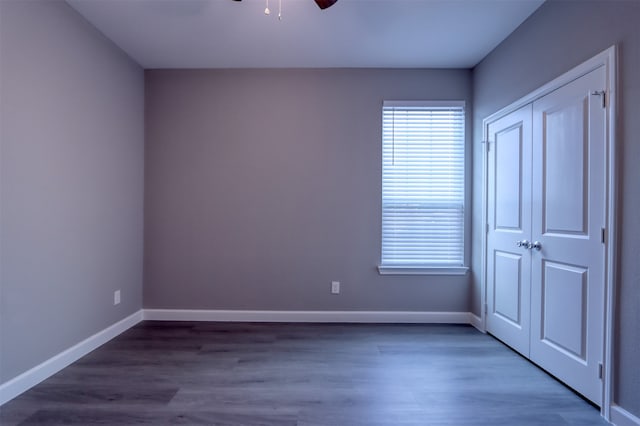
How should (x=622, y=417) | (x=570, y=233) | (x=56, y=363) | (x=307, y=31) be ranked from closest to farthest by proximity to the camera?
(x=622, y=417)
(x=570, y=233)
(x=56, y=363)
(x=307, y=31)

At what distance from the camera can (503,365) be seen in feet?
8.16

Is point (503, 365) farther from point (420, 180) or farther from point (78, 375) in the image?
point (78, 375)

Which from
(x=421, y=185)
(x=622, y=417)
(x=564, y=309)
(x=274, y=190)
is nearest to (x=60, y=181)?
(x=274, y=190)

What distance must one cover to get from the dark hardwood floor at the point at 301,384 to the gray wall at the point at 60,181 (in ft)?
1.34

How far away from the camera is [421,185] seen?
3.44m

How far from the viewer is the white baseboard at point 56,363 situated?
197 centimetres

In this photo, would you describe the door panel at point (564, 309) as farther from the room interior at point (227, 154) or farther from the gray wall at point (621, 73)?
the room interior at point (227, 154)

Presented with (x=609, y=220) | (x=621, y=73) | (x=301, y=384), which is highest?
(x=621, y=73)

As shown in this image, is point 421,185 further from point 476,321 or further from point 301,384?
point 301,384

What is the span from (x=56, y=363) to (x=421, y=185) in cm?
353

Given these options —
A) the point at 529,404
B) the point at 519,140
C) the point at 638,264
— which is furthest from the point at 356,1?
the point at 529,404

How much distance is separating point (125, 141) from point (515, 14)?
367cm

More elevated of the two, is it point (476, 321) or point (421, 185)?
point (421, 185)

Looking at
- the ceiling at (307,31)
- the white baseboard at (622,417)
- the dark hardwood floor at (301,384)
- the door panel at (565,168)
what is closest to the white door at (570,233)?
the door panel at (565,168)
